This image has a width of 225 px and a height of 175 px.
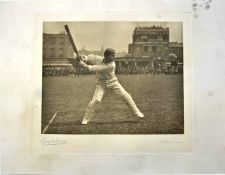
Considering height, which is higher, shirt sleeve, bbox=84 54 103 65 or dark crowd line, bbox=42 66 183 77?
shirt sleeve, bbox=84 54 103 65

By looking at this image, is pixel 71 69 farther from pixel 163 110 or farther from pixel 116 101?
pixel 163 110

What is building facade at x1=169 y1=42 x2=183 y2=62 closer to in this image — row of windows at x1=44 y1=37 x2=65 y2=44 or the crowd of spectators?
the crowd of spectators

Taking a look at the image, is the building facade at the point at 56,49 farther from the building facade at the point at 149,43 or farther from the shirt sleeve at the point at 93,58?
the building facade at the point at 149,43

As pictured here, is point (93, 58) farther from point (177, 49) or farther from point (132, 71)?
point (177, 49)
